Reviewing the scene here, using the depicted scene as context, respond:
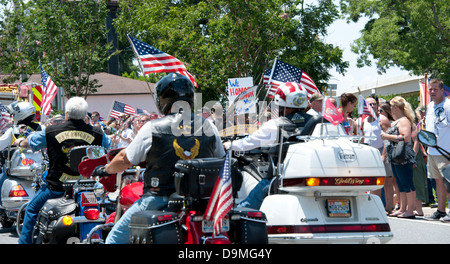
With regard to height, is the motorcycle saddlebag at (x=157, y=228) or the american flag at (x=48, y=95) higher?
the american flag at (x=48, y=95)

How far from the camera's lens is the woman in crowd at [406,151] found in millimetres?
11805

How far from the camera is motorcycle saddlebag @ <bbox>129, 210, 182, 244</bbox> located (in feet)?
15.9

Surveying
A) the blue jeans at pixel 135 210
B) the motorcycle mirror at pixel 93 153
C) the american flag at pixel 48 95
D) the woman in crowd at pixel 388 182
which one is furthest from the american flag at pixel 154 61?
the american flag at pixel 48 95

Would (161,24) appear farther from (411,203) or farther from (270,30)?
(411,203)

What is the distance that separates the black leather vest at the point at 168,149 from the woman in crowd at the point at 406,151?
276 inches

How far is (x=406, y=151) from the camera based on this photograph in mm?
11938

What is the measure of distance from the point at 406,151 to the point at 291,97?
490cm

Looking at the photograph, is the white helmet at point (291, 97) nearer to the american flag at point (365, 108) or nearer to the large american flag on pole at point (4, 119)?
the american flag at point (365, 108)

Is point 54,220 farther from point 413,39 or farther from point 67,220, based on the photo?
point 413,39

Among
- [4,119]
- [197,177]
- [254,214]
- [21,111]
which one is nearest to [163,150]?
[197,177]

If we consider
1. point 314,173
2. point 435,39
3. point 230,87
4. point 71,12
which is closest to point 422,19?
point 435,39

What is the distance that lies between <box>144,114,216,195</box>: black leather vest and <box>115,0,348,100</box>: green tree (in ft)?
82.5

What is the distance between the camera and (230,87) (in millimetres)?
17781
